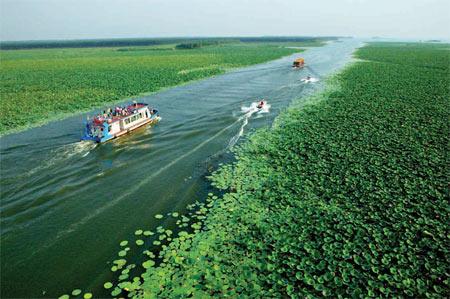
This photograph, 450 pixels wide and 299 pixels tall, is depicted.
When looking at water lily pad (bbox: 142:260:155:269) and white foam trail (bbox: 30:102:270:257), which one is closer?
water lily pad (bbox: 142:260:155:269)

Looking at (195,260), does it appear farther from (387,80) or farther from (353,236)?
(387,80)

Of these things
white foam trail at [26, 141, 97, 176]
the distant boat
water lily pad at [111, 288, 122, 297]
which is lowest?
water lily pad at [111, 288, 122, 297]

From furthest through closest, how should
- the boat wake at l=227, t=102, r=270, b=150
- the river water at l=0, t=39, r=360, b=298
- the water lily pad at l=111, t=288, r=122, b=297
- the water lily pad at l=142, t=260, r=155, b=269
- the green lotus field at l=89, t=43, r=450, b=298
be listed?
the boat wake at l=227, t=102, r=270, b=150 → the river water at l=0, t=39, r=360, b=298 → the water lily pad at l=142, t=260, r=155, b=269 → the green lotus field at l=89, t=43, r=450, b=298 → the water lily pad at l=111, t=288, r=122, b=297

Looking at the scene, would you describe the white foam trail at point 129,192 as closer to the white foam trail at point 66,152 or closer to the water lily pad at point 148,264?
the water lily pad at point 148,264

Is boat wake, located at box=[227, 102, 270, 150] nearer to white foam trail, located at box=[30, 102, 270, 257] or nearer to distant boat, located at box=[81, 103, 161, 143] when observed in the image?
white foam trail, located at box=[30, 102, 270, 257]

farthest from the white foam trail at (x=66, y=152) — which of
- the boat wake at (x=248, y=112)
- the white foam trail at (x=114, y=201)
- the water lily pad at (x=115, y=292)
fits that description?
the water lily pad at (x=115, y=292)

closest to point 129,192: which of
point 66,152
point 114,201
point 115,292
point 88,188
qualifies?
point 114,201

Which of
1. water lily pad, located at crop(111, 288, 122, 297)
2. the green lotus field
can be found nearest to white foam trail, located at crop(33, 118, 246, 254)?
the green lotus field
